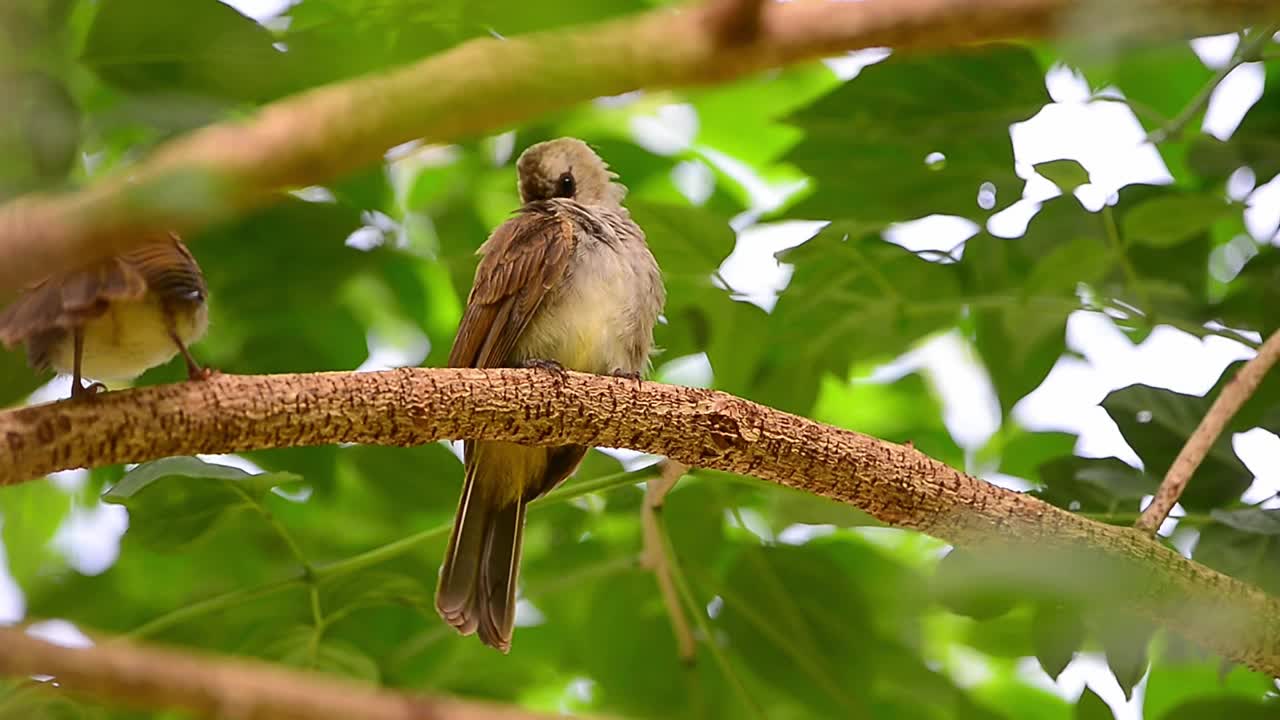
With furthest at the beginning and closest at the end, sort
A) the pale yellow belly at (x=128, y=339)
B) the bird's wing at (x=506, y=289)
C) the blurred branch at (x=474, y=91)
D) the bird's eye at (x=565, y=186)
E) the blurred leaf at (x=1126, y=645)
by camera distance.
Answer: the bird's eye at (x=565, y=186), the bird's wing at (x=506, y=289), the pale yellow belly at (x=128, y=339), the blurred leaf at (x=1126, y=645), the blurred branch at (x=474, y=91)

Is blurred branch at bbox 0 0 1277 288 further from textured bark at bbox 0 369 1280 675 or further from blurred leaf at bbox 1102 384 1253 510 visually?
blurred leaf at bbox 1102 384 1253 510

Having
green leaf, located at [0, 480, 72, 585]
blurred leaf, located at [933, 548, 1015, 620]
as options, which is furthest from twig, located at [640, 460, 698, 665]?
green leaf, located at [0, 480, 72, 585]

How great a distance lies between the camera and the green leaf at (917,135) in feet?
12.1

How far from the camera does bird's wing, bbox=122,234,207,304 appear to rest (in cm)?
281

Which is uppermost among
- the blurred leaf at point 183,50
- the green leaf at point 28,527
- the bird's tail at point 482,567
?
the blurred leaf at point 183,50

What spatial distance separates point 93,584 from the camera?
400 centimetres

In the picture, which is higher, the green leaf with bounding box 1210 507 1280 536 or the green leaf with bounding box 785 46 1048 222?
the green leaf with bounding box 785 46 1048 222

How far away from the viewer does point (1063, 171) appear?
337cm

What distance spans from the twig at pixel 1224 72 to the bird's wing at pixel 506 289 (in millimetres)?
1886

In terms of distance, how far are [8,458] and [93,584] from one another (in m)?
1.83

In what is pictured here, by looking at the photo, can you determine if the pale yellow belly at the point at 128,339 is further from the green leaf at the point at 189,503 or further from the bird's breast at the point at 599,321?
the bird's breast at the point at 599,321

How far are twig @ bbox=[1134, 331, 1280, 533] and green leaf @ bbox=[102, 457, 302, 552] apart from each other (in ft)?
6.77

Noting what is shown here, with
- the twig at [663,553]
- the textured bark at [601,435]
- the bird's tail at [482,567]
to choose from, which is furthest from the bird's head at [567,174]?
the textured bark at [601,435]

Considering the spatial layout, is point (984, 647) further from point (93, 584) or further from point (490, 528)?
point (93, 584)
